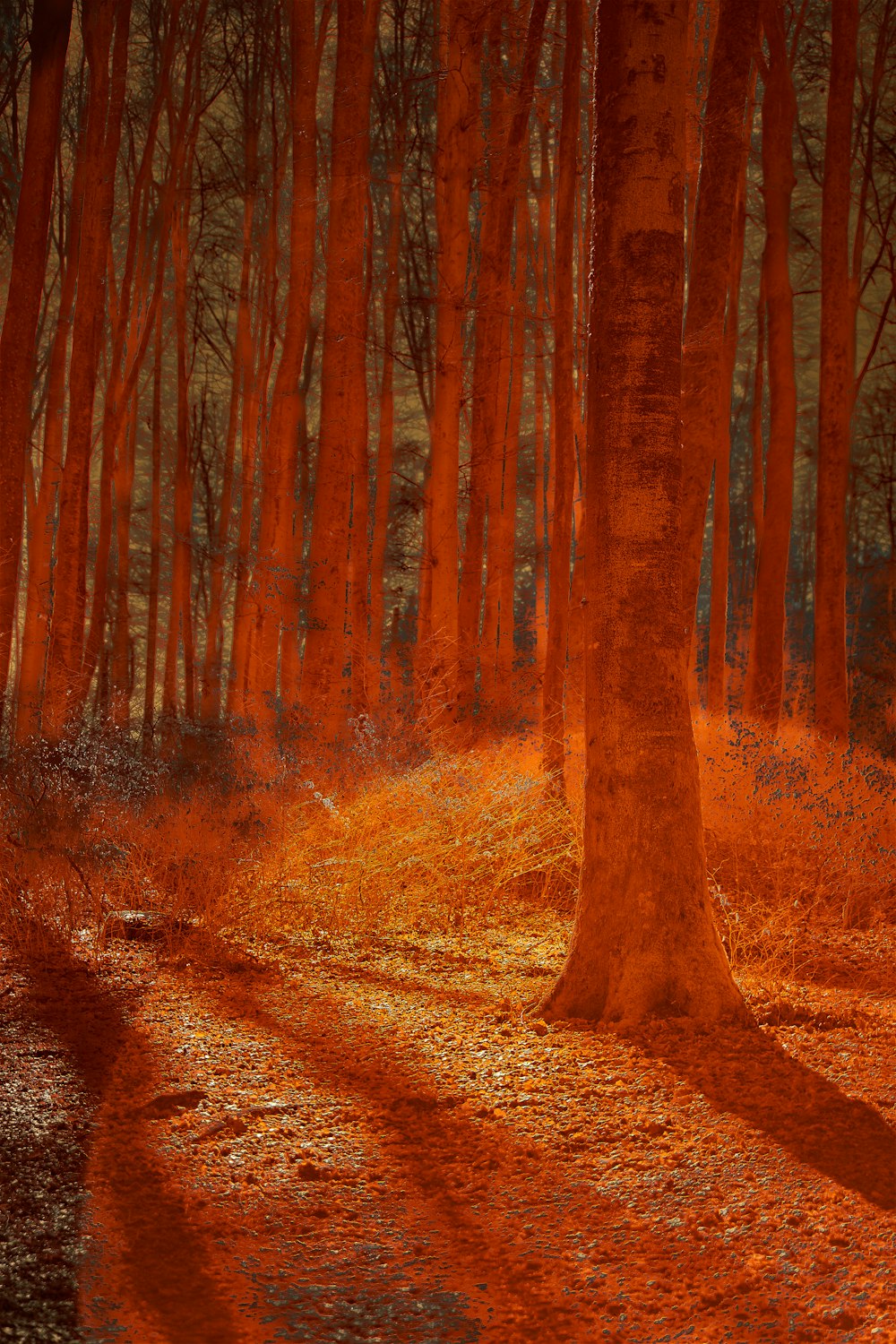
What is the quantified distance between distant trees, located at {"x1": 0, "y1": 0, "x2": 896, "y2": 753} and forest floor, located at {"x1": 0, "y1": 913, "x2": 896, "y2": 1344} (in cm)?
363

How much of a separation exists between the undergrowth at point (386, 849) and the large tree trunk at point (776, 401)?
12.6 ft

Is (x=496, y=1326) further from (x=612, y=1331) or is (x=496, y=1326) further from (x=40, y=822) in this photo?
(x=40, y=822)

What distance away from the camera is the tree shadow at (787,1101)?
8.95ft

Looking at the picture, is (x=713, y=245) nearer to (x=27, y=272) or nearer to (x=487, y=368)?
(x=487, y=368)

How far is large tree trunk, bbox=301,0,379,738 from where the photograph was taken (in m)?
9.98

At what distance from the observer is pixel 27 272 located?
9.88 meters

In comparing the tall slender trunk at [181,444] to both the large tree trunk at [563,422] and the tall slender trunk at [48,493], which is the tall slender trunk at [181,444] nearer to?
the tall slender trunk at [48,493]

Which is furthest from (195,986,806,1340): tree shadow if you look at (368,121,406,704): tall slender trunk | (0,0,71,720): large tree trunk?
(368,121,406,704): tall slender trunk

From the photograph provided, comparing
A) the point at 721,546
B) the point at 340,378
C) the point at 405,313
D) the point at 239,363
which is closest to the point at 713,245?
the point at 340,378

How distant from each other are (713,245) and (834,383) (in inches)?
176

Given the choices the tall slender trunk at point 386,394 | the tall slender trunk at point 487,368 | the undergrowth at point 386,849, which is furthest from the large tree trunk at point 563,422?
the tall slender trunk at point 386,394

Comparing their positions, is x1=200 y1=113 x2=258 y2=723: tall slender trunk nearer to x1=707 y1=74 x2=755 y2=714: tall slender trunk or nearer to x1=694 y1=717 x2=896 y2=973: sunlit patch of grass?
x1=707 y1=74 x2=755 y2=714: tall slender trunk

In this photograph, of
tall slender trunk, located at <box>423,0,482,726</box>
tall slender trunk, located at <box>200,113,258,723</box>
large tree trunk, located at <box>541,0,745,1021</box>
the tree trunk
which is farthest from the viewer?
tall slender trunk, located at <box>200,113,258,723</box>

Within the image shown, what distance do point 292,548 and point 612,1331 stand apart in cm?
1396
